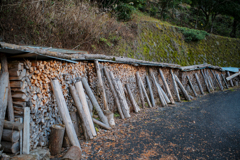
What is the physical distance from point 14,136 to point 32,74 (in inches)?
48.1

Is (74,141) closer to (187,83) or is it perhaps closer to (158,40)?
(187,83)

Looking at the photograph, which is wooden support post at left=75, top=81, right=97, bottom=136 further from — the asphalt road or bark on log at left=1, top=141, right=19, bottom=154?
bark on log at left=1, top=141, right=19, bottom=154

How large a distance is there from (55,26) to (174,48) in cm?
1120

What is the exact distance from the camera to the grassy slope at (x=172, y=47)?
10673mm

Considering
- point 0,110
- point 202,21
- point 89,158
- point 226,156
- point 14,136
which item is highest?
point 202,21

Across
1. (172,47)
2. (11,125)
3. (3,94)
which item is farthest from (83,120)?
(172,47)

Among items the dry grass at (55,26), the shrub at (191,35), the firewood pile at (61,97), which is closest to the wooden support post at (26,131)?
the firewood pile at (61,97)


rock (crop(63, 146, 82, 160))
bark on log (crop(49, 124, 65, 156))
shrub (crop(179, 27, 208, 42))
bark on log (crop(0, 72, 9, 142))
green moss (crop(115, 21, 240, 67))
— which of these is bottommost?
rock (crop(63, 146, 82, 160))

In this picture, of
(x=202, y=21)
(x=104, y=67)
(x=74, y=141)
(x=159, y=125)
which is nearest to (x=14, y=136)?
(x=74, y=141)

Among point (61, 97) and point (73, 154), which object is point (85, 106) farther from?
point (73, 154)

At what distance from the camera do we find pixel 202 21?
22.3 meters

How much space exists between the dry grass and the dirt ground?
365 cm

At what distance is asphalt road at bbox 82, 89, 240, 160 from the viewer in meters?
3.38

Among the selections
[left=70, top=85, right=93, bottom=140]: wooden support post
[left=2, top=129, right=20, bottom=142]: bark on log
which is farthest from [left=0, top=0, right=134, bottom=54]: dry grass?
[left=2, top=129, right=20, bottom=142]: bark on log
